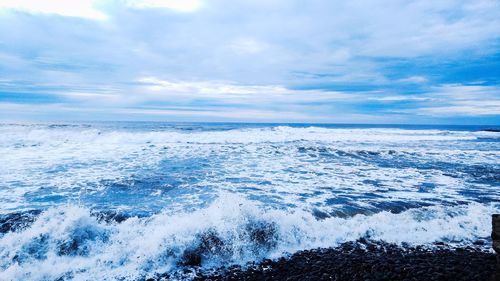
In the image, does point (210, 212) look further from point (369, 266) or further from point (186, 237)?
point (369, 266)

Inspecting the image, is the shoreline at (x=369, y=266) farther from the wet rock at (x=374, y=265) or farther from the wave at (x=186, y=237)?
the wave at (x=186, y=237)

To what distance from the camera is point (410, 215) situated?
7.37 metres

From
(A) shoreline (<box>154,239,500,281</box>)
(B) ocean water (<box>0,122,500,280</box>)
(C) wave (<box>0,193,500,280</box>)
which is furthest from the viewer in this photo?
(B) ocean water (<box>0,122,500,280</box>)

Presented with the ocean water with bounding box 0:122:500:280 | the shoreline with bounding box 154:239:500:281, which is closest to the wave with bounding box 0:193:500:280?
the ocean water with bounding box 0:122:500:280

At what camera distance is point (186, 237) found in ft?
A: 18.7

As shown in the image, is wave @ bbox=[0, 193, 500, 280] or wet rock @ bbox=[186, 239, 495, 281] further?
wave @ bbox=[0, 193, 500, 280]

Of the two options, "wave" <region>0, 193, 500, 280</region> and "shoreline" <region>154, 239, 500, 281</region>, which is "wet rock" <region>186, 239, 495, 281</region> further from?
"wave" <region>0, 193, 500, 280</region>

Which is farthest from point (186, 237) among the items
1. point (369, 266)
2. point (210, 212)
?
point (369, 266)

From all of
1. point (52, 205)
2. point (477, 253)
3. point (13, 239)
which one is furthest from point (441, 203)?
point (52, 205)

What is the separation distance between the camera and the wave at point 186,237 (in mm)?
5027

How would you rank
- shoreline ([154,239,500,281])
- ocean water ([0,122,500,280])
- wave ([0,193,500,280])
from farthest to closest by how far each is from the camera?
ocean water ([0,122,500,280])
wave ([0,193,500,280])
shoreline ([154,239,500,281])

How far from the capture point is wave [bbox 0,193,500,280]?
503 centimetres

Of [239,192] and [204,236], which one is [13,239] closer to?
[204,236]

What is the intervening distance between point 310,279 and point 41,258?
475 cm
